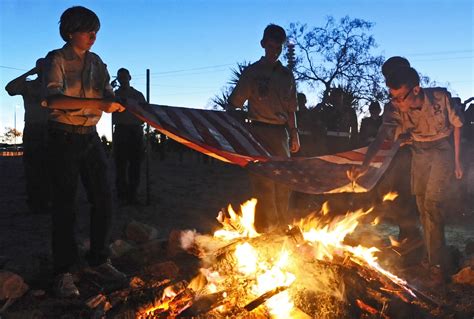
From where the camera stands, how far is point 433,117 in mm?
4441

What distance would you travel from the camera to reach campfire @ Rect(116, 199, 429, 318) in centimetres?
310

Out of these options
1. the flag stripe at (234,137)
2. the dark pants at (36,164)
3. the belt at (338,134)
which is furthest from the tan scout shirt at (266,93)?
the belt at (338,134)

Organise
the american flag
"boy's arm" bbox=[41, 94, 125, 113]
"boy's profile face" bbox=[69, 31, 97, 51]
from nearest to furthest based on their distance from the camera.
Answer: "boy's arm" bbox=[41, 94, 125, 113] < "boy's profile face" bbox=[69, 31, 97, 51] < the american flag

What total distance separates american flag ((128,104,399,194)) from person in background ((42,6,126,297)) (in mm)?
520

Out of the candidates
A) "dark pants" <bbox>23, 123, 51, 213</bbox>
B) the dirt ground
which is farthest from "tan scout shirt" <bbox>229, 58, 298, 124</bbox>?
"dark pants" <bbox>23, 123, 51, 213</bbox>

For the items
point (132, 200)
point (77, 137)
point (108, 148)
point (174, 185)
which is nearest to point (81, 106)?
point (77, 137)

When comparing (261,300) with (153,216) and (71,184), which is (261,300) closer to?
(71,184)

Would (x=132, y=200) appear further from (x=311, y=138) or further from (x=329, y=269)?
(x=329, y=269)

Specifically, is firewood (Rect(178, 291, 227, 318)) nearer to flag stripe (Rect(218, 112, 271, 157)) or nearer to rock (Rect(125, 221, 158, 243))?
flag stripe (Rect(218, 112, 271, 157))

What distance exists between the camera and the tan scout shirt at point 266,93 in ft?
16.1

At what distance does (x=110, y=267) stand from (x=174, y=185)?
7618 millimetres

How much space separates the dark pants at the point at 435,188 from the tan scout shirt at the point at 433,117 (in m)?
0.09

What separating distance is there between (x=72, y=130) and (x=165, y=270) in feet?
4.55

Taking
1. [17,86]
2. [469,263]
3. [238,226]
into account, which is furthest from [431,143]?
[17,86]
